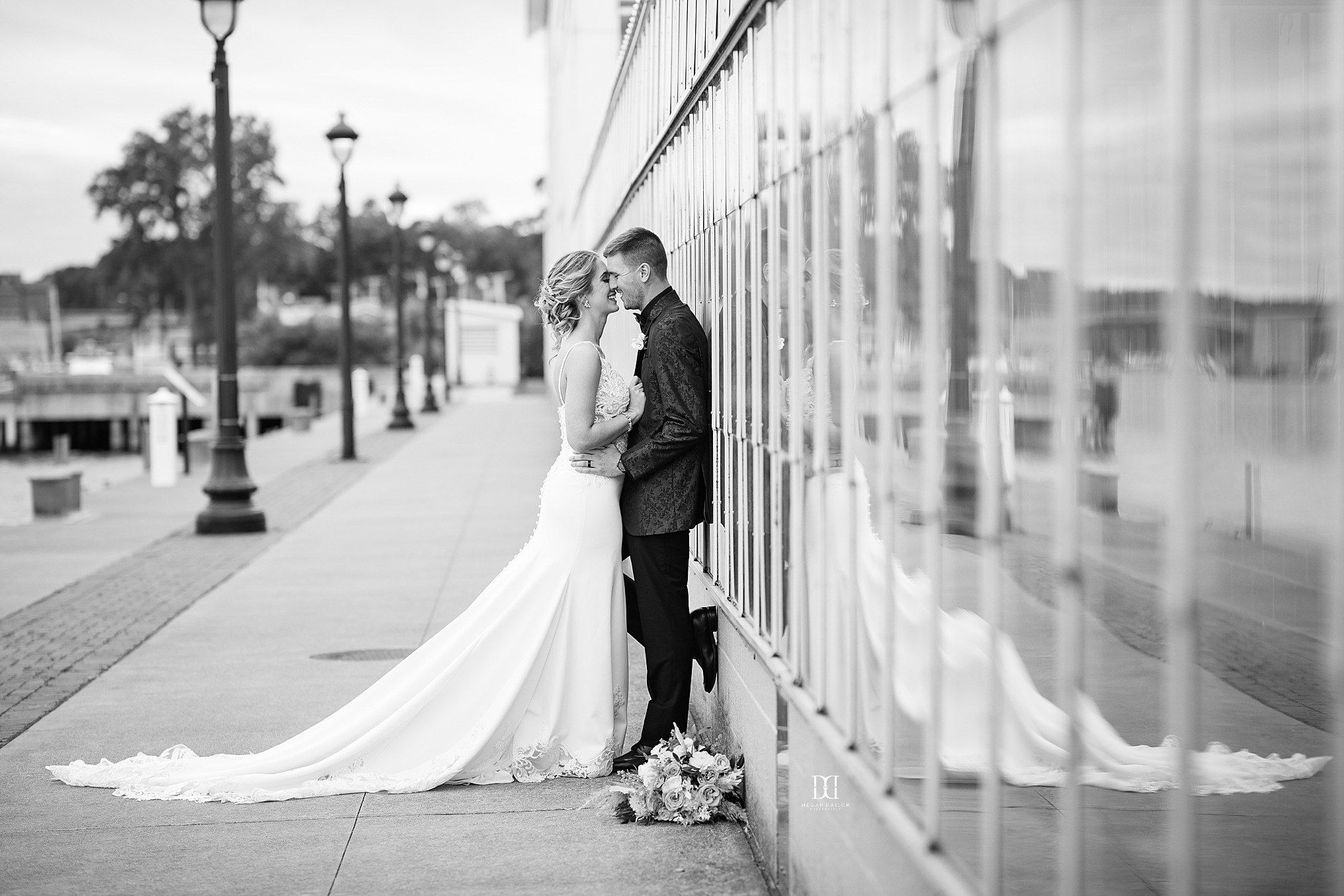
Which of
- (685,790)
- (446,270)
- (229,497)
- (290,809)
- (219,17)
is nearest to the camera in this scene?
(685,790)

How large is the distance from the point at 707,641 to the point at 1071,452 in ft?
12.4

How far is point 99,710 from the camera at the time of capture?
23.6 ft

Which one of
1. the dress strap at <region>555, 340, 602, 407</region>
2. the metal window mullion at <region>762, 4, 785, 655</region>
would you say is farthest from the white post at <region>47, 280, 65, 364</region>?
the metal window mullion at <region>762, 4, 785, 655</region>

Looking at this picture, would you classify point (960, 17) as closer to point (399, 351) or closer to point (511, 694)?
point (511, 694)

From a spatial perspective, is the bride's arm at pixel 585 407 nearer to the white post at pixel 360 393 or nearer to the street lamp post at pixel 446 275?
the white post at pixel 360 393

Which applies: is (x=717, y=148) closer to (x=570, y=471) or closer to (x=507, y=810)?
(x=570, y=471)

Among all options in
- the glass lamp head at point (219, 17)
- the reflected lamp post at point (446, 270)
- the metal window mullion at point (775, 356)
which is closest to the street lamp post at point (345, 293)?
the glass lamp head at point (219, 17)

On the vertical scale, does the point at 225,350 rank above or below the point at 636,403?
above

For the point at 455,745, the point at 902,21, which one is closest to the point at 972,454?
the point at 455,745

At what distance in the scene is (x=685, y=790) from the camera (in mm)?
5219

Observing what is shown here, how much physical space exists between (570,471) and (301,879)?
6.44 ft

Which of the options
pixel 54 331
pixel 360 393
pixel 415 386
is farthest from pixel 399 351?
pixel 54 331

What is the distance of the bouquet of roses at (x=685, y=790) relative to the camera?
17.1 feet

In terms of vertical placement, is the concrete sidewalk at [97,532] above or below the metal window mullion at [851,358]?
below
